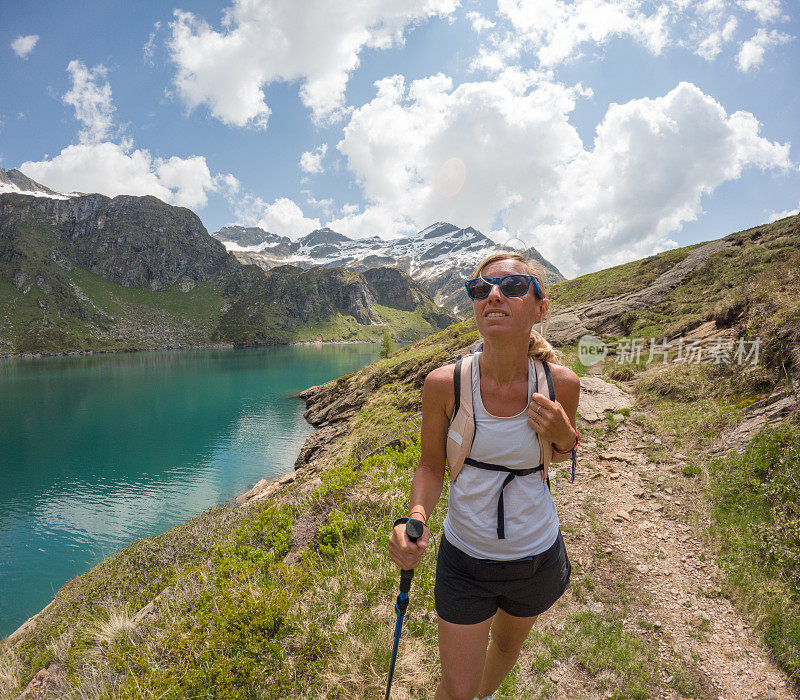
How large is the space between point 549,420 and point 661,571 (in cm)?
618

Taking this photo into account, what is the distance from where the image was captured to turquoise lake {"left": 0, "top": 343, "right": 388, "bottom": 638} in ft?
74.9

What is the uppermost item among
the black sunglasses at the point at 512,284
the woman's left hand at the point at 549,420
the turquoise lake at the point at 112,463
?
the black sunglasses at the point at 512,284

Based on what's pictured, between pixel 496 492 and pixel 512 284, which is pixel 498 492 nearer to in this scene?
pixel 496 492

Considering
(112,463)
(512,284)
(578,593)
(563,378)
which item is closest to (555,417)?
(563,378)

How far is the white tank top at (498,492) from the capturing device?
2.48 metres

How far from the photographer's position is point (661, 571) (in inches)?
240

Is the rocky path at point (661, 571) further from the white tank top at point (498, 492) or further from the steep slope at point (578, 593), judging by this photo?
the white tank top at point (498, 492)

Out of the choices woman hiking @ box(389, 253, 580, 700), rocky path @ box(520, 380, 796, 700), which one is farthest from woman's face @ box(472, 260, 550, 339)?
rocky path @ box(520, 380, 796, 700)

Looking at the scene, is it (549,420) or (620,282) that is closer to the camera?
(549,420)

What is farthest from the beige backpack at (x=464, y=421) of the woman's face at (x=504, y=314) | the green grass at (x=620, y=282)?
the green grass at (x=620, y=282)

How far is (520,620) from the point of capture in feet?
9.04

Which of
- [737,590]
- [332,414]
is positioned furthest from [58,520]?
[737,590]

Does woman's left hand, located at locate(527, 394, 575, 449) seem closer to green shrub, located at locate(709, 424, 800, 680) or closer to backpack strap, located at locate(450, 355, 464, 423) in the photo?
backpack strap, located at locate(450, 355, 464, 423)

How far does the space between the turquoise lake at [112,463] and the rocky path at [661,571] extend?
26387mm
